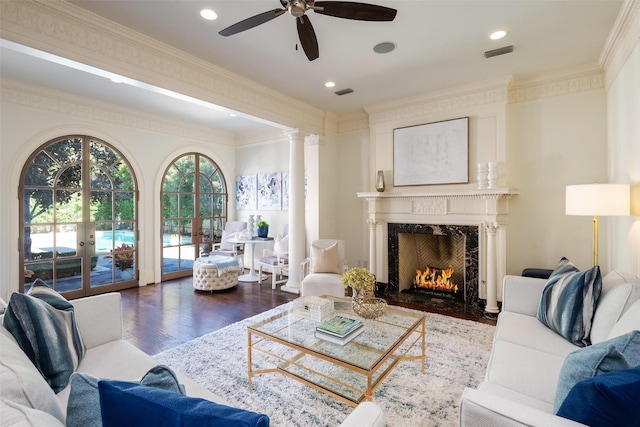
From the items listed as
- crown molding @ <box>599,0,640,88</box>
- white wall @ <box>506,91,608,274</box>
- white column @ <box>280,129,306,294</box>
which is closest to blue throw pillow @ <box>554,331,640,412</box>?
crown molding @ <box>599,0,640,88</box>

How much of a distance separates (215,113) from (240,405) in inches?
177

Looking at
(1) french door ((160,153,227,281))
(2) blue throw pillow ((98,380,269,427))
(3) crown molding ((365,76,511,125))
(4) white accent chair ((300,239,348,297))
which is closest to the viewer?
(2) blue throw pillow ((98,380,269,427))

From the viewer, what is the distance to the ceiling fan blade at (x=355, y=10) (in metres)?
2.00

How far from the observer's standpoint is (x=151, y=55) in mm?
2967

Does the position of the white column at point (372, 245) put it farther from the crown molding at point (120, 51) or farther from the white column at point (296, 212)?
the crown molding at point (120, 51)

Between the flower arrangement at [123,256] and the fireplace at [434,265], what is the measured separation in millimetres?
4215

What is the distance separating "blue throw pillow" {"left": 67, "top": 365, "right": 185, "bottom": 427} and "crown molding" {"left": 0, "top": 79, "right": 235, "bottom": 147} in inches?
190

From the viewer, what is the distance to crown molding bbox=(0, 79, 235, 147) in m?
3.99

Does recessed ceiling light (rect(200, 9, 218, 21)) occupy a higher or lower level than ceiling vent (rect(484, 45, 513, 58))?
higher

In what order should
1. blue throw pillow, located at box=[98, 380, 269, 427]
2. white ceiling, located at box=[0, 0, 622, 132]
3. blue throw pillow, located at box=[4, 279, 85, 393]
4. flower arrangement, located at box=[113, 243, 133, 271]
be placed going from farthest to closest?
flower arrangement, located at box=[113, 243, 133, 271]
white ceiling, located at box=[0, 0, 622, 132]
blue throw pillow, located at box=[4, 279, 85, 393]
blue throw pillow, located at box=[98, 380, 269, 427]

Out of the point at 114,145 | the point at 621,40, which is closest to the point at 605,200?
the point at 621,40

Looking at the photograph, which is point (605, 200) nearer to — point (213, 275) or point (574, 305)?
point (574, 305)

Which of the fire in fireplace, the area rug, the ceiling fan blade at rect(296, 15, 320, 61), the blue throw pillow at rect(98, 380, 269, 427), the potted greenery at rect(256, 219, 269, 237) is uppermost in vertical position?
the ceiling fan blade at rect(296, 15, 320, 61)

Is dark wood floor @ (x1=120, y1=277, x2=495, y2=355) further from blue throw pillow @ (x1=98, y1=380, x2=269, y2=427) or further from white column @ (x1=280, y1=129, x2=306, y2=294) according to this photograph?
blue throw pillow @ (x1=98, y1=380, x2=269, y2=427)
